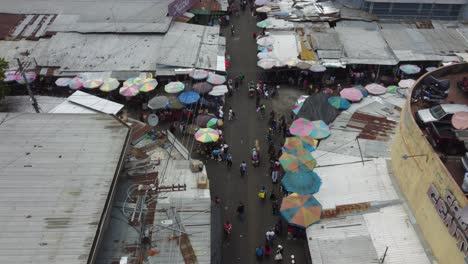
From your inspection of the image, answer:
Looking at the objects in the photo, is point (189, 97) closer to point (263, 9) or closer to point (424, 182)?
point (424, 182)

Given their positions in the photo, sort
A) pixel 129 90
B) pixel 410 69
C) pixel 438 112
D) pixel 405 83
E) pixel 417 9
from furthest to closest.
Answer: pixel 417 9, pixel 410 69, pixel 405 83, pixel 129 90, pixel 438 112

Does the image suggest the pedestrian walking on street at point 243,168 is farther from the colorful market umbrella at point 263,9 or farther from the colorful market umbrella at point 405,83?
the colorful market umbrella at point 263,9

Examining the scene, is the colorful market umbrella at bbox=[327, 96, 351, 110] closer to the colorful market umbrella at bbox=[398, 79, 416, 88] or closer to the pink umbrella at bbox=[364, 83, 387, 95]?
the pink umbrella at bbox=[364, 83, 387, 95]

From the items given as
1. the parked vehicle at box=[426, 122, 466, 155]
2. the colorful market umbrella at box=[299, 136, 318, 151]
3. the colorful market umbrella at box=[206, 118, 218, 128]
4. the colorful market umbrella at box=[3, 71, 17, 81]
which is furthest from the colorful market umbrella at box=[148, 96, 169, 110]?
the parked vehicle at box=[426, 122, 466, 155]

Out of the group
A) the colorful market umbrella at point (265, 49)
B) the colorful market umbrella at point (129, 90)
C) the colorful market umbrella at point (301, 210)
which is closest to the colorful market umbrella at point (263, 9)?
the colorful market umbrella at point (265, 49)

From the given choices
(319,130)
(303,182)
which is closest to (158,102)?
(319,130)
